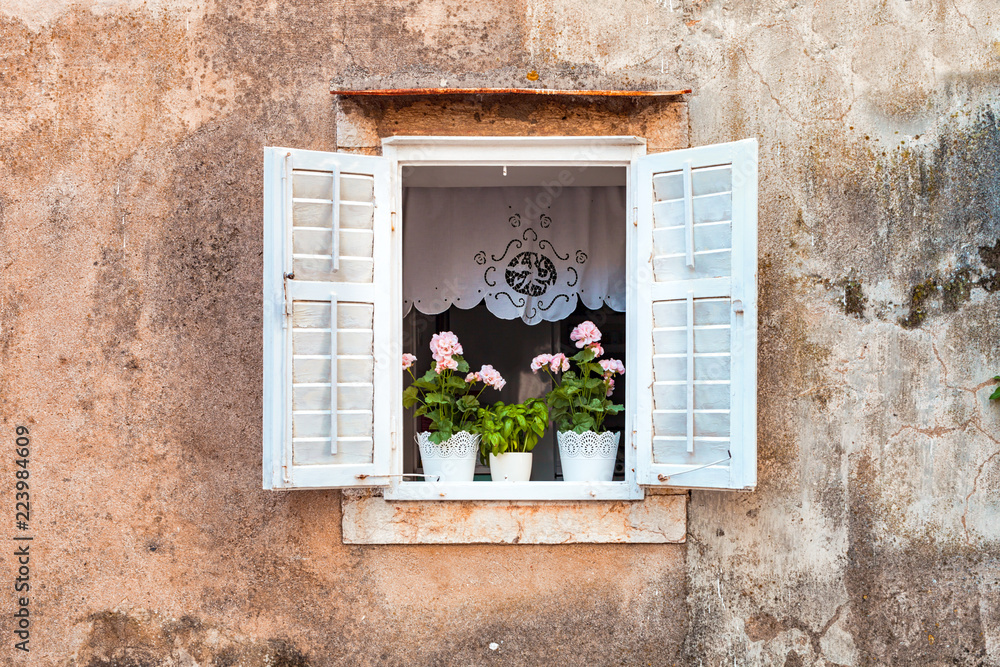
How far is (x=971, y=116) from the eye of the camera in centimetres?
349

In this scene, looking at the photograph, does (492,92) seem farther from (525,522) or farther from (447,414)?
(525,522)

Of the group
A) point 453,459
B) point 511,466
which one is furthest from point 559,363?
point 453,459

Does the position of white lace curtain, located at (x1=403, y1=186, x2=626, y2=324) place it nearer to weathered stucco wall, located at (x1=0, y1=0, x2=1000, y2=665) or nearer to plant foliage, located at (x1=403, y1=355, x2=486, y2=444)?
plant foliage, located at (x1=403, y1=355, x2=486, y2=444)

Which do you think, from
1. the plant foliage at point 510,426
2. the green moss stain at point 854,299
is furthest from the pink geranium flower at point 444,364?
the green moss stain at point 854,299

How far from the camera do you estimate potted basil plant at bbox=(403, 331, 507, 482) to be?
11.7 feet

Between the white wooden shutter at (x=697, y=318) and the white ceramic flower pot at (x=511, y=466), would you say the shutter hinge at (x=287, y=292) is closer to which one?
the white ceramic flower pot at (x=511, y=466)

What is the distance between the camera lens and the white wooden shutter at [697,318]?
10.4 feet

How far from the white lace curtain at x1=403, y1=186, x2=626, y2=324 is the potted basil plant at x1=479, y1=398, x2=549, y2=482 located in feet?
2.31

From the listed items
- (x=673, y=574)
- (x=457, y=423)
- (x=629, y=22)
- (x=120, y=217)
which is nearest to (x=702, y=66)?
(x=629, y=22)

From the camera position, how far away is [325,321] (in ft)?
10.6

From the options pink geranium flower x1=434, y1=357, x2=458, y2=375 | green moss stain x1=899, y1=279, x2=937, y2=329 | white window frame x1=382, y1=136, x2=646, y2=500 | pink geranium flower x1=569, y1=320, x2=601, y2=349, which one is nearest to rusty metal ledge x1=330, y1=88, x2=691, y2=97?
white window frame x1=382, y1=136, x2=646, y2=500

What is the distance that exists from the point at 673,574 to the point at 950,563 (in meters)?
1.17

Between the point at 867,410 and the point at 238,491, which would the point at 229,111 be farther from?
the point at 867,410

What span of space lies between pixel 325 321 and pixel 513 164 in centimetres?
107
